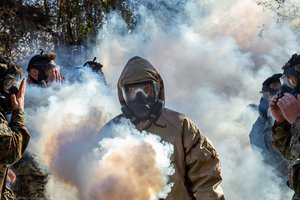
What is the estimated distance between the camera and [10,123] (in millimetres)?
3535

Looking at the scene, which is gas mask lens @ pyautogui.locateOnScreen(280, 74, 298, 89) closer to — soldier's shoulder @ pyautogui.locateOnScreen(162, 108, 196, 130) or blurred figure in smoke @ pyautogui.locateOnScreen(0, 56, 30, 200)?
soldier's shoulder @ pyautogui.locateOnScreen(162, 108, 196, 130)

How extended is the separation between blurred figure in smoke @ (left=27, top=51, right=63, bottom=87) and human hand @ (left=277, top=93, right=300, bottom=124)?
9.36ft

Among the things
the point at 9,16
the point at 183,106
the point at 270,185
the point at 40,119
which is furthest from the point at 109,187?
the point at 9,16

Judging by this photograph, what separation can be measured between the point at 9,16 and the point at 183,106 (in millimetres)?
4898

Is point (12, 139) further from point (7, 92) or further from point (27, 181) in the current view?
point (27, 181)

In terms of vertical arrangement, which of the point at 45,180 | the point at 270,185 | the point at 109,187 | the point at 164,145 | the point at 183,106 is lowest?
the point at 109,187

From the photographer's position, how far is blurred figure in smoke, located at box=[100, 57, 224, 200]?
3.73 metres

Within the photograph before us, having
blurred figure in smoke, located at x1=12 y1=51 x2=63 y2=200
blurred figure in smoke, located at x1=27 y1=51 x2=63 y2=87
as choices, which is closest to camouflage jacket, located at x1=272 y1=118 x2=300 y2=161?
blurred figure in smoke, located at x1=12 y1=51 x2=63 y2=200

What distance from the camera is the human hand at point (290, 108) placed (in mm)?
3219

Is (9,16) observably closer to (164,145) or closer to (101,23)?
(101,23)

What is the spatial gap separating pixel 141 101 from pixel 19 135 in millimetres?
930

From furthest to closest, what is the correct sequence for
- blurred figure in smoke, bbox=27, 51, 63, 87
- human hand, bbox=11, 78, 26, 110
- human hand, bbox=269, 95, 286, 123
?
blurred figure in smoke, bbox=27, 51, 63, 87, human hand, bbox=11, 78, 26, 110, human hand, bbox=269, 95, 286, 123

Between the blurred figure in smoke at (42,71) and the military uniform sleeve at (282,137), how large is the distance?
2.62 m

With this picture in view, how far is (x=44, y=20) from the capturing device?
13312 mm
